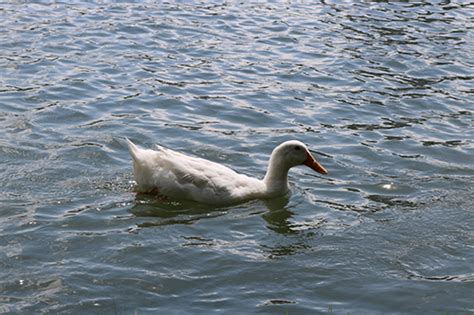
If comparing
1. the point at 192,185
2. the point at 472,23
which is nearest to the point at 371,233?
the point at 192,185

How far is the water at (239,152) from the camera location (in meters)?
8.39

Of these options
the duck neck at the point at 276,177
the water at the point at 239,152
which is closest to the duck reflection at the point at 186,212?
the water at the point at 239,152

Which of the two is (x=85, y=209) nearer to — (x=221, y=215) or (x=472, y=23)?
(x=221, y=215)

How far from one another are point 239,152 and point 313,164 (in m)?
1.48

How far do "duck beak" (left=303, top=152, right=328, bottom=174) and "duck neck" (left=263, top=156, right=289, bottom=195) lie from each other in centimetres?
28

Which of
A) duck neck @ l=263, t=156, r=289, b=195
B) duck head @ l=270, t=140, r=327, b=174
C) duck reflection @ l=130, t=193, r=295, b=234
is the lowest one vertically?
duck reflection @ l=130, t=193, r=295, b=234

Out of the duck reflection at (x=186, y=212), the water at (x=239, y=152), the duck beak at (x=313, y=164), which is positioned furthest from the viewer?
the duck beak at (x=313, y=164)

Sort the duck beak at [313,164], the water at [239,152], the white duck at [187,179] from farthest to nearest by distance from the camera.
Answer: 1. the duck beak at [313,164]
2. the white duck at [187,179]
3. the water at [239,152]

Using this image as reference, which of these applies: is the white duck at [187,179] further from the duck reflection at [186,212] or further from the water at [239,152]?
the water at [239,152]

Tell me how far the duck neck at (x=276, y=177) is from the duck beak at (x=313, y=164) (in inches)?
11.0

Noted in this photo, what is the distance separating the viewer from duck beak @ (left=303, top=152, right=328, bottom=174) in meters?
11.1

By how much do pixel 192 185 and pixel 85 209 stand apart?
1.27m

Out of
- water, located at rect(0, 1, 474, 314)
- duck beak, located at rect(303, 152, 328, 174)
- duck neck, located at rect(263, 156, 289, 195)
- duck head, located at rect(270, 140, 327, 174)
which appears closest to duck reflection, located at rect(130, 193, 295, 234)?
water, located at rect(0, 1, 474, 314)

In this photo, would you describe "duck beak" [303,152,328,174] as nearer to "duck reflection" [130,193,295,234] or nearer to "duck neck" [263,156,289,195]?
"duck neck" [263,156,289,195]
